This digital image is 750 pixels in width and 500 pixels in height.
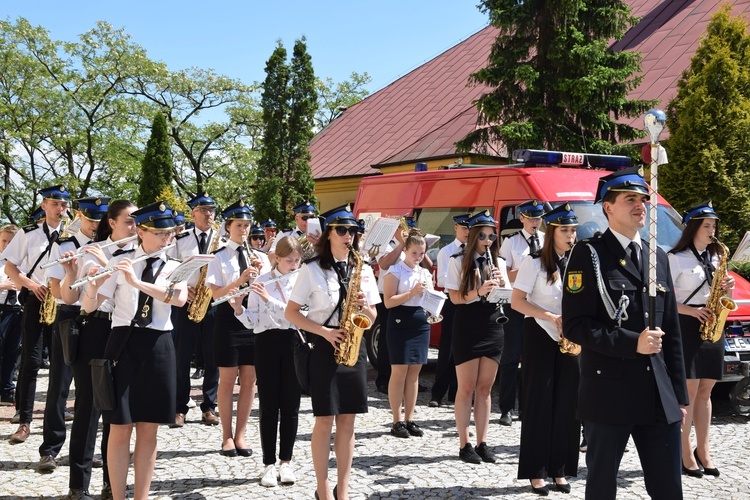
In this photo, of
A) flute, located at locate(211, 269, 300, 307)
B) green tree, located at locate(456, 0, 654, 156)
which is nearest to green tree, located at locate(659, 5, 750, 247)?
green tree, located at locate(456, 0, 654, 156)

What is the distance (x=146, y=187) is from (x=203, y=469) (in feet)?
101

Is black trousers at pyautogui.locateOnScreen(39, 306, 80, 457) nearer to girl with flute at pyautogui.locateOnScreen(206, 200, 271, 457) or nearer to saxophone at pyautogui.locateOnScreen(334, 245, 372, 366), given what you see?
girl with flute at pyautogui.locateOnScreen(206, 200, 271, 457)

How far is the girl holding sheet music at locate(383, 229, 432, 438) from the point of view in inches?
330

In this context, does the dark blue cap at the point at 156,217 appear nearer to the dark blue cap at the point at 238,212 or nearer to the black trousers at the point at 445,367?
the dark blue cap at the point at 238,212

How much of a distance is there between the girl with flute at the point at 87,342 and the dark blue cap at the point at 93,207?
0.34 meters

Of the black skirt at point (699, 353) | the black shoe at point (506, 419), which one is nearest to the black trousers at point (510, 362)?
the black shoe at point (506, 419)

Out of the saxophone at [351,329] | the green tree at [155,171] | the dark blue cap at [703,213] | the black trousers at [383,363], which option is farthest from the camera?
the green tree at [155,171]

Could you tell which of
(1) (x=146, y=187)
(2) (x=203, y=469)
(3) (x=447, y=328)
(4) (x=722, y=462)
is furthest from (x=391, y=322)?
(1) (x=146, y=187)

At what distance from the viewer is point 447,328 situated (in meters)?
10.3

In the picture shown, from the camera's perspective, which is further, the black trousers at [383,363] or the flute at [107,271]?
the black trousers at [383,363]

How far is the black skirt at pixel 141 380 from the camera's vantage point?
523 cm

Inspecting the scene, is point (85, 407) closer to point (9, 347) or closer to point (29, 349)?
point (29, 349)

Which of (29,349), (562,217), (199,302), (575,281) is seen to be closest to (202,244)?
(199,302)

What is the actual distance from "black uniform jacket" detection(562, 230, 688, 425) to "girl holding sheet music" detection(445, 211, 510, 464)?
2.76 metres
